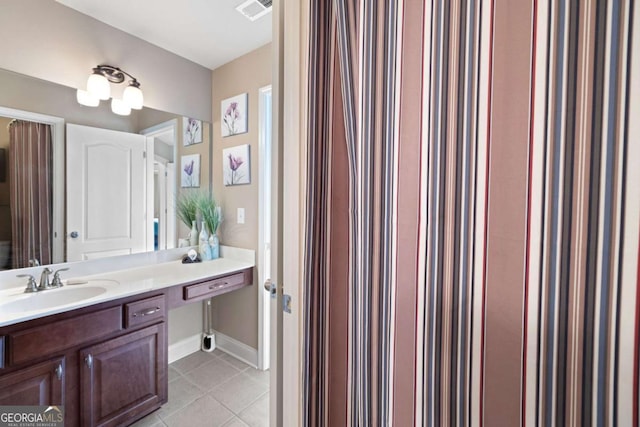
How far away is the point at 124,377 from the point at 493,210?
6.47 ft

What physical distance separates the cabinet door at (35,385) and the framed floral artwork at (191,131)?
5.56 feet

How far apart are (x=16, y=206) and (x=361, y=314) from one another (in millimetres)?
2058

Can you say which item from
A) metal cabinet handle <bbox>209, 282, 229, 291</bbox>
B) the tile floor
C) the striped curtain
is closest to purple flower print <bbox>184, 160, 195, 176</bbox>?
metal cabinet handle <bbox>209, 282, 229, 291</bbox>

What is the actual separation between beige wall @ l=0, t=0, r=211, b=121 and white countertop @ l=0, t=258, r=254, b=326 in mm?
1235

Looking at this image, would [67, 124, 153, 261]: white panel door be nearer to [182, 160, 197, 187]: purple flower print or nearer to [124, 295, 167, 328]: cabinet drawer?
[182, 160, 197, 187]: purple flower print

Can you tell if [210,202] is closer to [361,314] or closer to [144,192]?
[144,192]

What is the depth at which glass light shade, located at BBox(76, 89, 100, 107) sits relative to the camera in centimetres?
176

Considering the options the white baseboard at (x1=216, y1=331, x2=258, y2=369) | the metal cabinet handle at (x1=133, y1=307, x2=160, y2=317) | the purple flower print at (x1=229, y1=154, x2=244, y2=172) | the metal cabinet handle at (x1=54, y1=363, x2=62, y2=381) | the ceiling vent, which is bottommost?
the white baseboard at (x1=216, y1=331, x2=258, y2=369)

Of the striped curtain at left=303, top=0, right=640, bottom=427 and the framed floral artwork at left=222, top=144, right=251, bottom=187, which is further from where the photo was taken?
the framed floral artwork at left=222, top=144, right=251, bottom=187

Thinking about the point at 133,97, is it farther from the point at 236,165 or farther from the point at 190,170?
the point at 236,165

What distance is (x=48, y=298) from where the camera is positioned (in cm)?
149

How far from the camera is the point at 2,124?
4.94ft

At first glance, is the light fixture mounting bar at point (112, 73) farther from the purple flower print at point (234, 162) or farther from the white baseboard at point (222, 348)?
the white baseboard at point (222, 348)

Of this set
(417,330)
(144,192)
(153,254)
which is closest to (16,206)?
(144,192)
